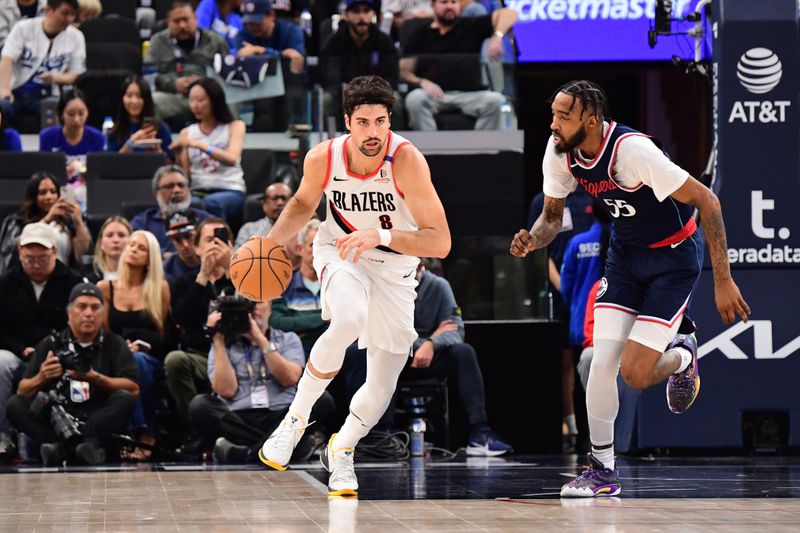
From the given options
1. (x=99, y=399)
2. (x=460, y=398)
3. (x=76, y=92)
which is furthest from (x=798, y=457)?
(x=76, y=92)

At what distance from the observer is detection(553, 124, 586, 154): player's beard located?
625cm

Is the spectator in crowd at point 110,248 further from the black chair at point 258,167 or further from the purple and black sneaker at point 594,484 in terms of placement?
the purple and black sneaker at point 594,484

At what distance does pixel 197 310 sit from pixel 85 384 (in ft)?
3.24

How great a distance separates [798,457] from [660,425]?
943 millimetres

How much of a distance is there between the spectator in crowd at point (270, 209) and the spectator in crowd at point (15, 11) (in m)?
4.74

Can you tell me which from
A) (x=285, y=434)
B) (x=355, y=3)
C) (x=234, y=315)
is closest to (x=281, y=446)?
(x=285, y=434)

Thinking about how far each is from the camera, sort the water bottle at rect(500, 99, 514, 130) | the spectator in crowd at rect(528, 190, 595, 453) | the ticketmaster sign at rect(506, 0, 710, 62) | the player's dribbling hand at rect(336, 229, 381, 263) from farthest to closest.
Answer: the ticketmaster sign at rect(506, 0, 710, 62) < the water bottle at rect(500, 99, 514, 130) < the spectator in crowd at rect(528, 190, 595, 453) < the player's dribbling hand at rect(336, 229, 381, 263)

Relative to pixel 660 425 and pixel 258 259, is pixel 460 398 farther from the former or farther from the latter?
pixel 258 259

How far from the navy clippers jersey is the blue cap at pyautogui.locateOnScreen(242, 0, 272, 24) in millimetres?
7143

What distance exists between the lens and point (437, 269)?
33.8 ft

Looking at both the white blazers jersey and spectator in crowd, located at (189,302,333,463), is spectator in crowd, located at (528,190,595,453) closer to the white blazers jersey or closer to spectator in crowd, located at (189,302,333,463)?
spectator in crowd, located at (189,302,333,463)

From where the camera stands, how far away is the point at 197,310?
9516 mm

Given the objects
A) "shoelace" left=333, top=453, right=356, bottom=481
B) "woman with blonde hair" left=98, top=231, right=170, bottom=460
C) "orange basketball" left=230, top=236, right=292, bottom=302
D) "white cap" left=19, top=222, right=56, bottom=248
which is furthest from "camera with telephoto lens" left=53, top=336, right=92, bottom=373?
"shoelace" left=333, top=453, right=356, bottom=481

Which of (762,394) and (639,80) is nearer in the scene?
(762,394)
